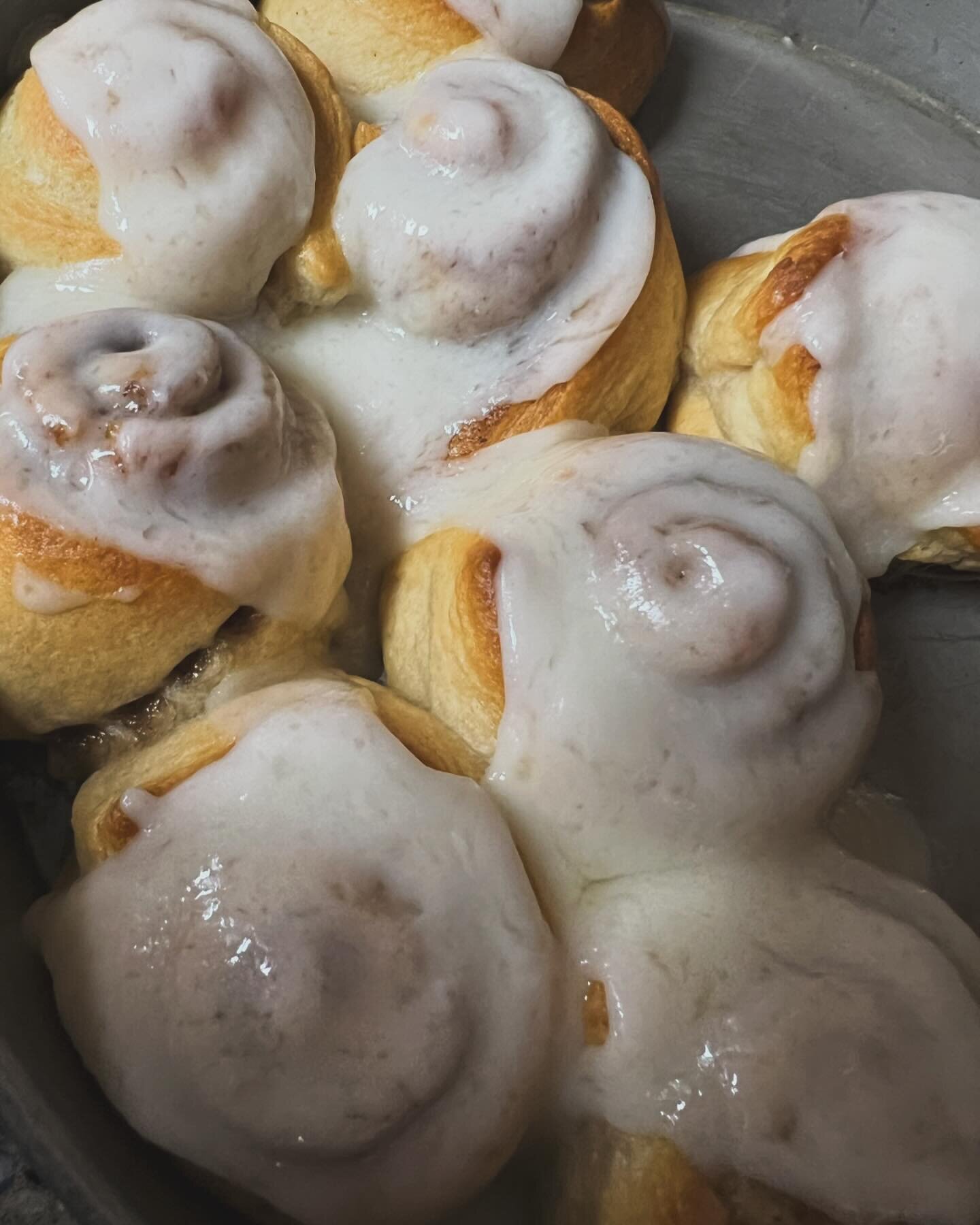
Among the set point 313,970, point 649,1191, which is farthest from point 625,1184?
point 313,970

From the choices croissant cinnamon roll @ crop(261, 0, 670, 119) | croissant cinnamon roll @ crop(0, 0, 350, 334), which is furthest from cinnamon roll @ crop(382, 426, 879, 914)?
croissant cinnamon roll @ crop(261, 0, 670, 119)

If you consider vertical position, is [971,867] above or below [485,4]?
below

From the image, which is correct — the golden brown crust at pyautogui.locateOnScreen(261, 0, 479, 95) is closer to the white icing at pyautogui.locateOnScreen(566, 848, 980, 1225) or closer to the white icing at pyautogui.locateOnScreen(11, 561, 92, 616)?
the white icing at pyautogui.locateOnScreen(11, 561, 92, 616)

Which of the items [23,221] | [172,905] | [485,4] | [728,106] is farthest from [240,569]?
[728,106]

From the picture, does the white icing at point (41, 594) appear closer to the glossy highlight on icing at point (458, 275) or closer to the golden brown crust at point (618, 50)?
the glossy highlight on icing at point (458, 275)

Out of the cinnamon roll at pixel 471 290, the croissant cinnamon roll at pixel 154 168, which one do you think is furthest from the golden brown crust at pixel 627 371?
the croissant cinnamon roll at pixel 154 168

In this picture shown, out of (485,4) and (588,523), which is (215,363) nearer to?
(588,523)
